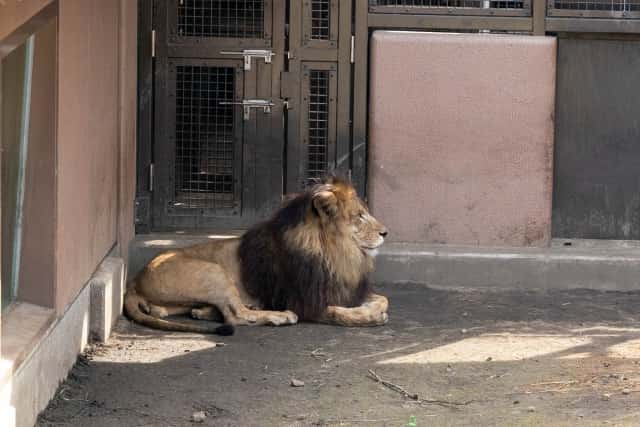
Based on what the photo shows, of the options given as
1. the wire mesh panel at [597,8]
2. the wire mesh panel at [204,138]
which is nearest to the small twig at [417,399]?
the wire mesh panel at [204,138]

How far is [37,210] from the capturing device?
6.00 m

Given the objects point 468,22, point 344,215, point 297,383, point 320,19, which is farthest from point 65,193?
point 468,22

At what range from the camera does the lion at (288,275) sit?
7965 millimetres

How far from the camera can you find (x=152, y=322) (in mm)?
7801

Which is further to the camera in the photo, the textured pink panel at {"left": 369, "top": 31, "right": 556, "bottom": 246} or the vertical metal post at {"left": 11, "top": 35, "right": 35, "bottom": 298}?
the textured pink panel at {"left": 369, "top": 31, "right": 556, "bottom": 246}

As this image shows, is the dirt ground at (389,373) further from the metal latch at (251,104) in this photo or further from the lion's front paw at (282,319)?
the metal latch at (251,104)

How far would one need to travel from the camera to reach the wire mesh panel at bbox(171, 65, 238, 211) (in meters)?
9.42

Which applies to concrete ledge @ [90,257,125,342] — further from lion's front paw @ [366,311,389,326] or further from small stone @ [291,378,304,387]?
lion's front paw @ [366,311,389,326]

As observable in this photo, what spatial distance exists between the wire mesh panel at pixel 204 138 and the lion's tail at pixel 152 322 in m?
1.53

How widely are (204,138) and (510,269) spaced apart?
2.44 metres

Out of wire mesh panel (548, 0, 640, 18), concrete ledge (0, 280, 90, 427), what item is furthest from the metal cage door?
concrete ledge (0, 280, 90, 427)

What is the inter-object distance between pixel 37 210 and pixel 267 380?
1.51 meters

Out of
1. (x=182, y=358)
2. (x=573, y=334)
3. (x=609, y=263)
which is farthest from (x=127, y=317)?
(x=609, y=263)

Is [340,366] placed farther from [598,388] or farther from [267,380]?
[598,388]
